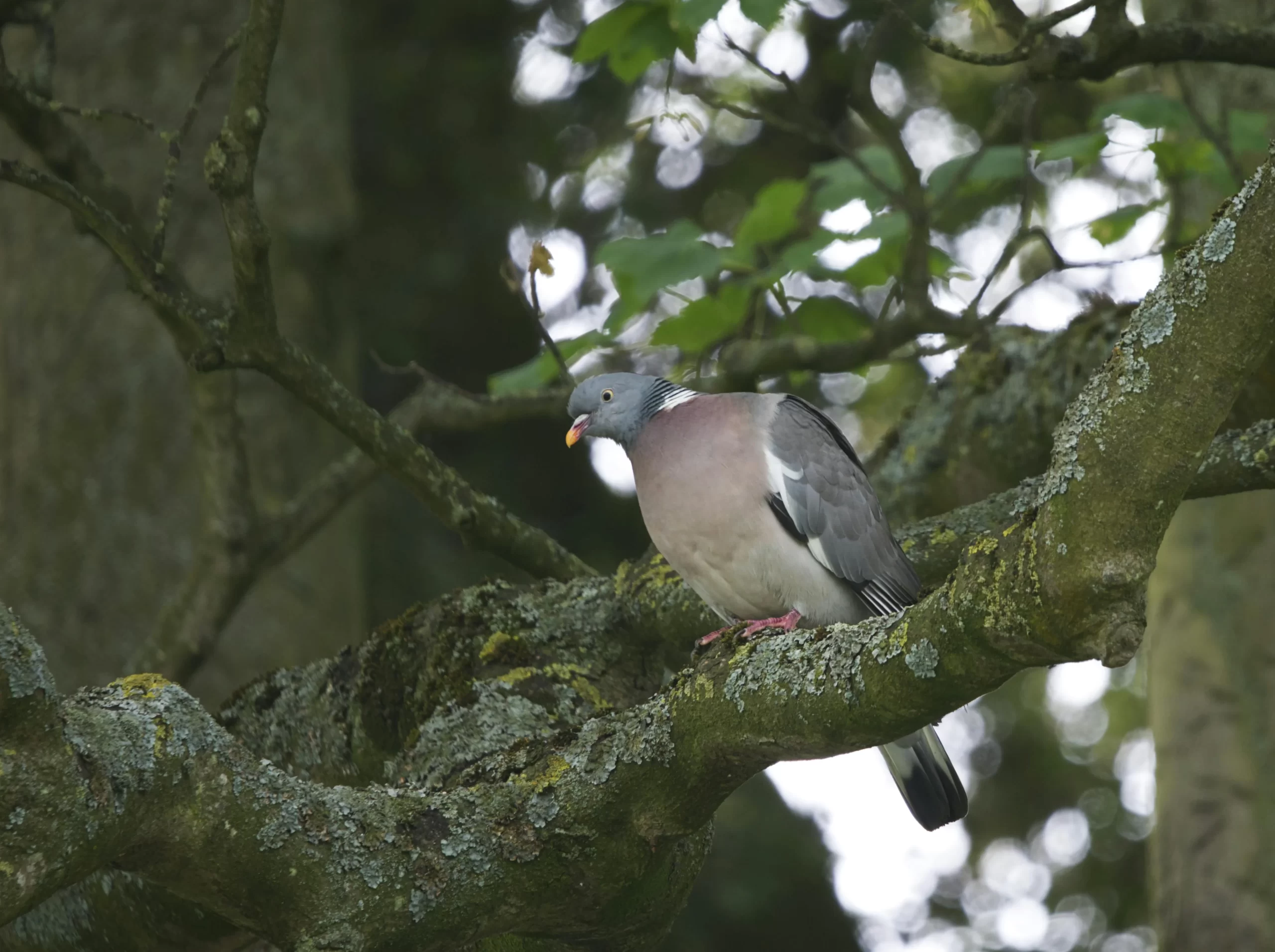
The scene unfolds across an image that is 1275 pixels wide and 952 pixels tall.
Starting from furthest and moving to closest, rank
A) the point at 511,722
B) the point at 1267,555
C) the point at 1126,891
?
the point at 1126,891 → the point at 1267,555 → the point at 511,722

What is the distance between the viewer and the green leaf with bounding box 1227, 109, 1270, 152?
13.5ft

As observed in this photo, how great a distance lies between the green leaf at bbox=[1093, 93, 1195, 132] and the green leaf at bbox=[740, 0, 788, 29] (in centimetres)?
117

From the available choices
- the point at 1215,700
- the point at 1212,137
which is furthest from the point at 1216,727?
the point at 1212,137

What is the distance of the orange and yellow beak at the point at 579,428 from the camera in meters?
4.17

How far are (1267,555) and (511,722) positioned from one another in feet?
10.8

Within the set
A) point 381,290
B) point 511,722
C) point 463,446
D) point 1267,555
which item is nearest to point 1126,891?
point 1267,555

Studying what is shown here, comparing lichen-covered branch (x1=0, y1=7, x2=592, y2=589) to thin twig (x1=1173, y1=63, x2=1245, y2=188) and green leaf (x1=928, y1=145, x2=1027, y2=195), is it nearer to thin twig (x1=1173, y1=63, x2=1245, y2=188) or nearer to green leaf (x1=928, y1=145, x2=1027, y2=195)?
green leaf (x1=928, y1=145, x2=1027, y2=195)

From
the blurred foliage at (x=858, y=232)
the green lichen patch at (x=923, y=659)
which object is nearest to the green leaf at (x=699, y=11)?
the blurred foliage at (x=858, y=232)

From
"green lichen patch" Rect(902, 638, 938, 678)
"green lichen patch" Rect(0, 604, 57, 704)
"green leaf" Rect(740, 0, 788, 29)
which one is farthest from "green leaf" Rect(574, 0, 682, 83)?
"green lichen patch" Rect(0, 604, 57, 704)

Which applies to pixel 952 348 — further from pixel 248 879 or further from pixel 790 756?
pixel 248 879

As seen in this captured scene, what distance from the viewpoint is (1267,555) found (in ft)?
16.7

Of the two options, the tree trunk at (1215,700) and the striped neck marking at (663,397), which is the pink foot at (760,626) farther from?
the tree trunk at (1215,700)

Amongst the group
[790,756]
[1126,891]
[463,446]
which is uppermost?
[790,756]

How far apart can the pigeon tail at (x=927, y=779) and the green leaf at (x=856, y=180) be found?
167cm
